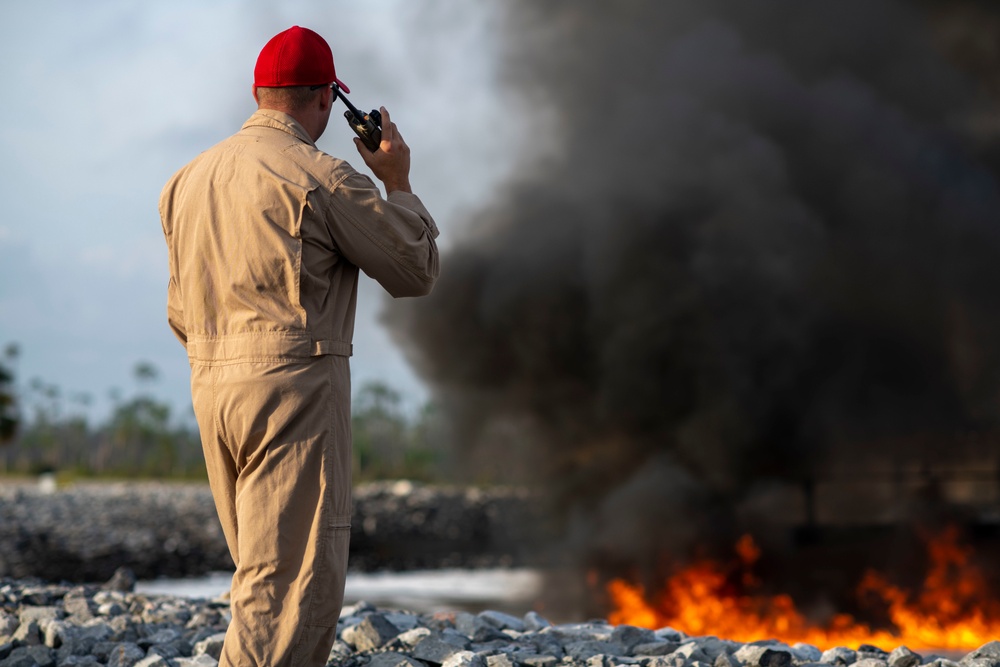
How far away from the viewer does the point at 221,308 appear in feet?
6.55

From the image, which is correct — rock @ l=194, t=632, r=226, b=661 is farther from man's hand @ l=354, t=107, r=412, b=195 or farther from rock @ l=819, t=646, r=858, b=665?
rock @ l=819, t=646, r=858, b=665

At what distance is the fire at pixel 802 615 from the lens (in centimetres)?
1058

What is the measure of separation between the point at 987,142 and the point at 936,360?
402cm

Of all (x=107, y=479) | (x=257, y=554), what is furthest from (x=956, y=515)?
(x=107, y=479)

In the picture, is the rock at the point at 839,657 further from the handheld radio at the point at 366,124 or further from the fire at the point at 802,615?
the fire at the point at 802,615

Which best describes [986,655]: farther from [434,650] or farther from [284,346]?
[284,346]

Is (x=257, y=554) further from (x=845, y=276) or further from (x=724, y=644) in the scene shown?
(x=845, y=276)

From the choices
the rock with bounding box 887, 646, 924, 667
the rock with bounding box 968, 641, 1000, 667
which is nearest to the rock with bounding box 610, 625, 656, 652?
the rock with bounding box 887, 646, 924, 667

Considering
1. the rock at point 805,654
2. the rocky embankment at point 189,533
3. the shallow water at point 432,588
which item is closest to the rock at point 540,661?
the rock at point 805,654

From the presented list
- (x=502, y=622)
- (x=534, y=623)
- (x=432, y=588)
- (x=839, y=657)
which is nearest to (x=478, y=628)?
(x=502, y=622)

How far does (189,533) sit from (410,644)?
1839 centimetres

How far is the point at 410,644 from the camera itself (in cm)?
346

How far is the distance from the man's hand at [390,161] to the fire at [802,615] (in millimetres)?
8699

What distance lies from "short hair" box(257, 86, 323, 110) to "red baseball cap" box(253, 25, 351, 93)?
0.01m
